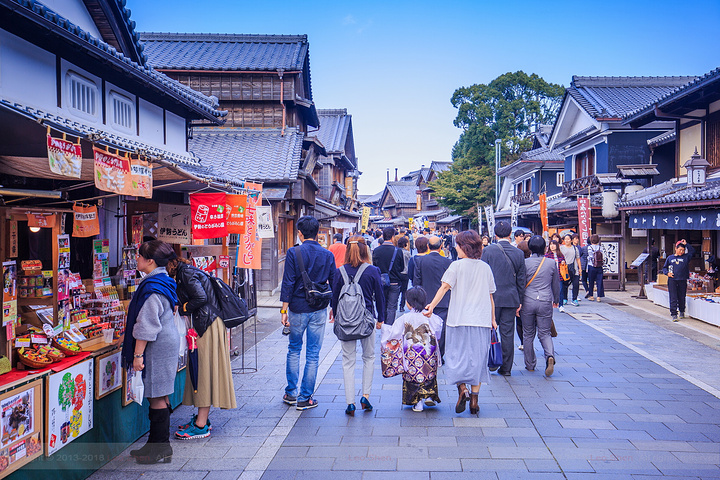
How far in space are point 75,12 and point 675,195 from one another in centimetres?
1329

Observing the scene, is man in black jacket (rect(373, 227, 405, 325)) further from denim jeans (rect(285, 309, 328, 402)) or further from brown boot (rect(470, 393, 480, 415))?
brown boot (rect(470, 393, 480, 415))

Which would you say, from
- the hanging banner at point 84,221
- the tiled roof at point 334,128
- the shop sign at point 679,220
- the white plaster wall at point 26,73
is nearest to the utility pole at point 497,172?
the tiled roof at point 334,128

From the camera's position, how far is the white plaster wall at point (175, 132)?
10.4m

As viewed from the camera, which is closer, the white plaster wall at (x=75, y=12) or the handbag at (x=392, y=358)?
the handbag at (x=392, y=358)

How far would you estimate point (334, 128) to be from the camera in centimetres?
3419

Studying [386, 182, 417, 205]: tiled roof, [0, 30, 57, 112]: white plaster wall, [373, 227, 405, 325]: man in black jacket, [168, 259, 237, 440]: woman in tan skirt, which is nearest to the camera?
[168, 259, 237, 440]: woman in tan skirt

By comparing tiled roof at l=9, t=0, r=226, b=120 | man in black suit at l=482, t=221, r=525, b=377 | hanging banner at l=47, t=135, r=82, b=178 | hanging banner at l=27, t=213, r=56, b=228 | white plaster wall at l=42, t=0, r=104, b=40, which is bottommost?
man in black suit at l=482, t=221, r=525, b=377

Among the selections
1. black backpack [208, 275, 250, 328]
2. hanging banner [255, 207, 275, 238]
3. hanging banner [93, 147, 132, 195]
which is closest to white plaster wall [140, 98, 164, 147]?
hanging banner [255, 207, 275, 238]

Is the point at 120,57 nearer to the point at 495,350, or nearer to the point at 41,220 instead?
the point at 41,220

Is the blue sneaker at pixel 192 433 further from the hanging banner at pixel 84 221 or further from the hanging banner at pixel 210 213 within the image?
the hanging banner at pixel 210 213

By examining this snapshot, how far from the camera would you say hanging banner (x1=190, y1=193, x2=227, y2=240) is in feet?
23.6

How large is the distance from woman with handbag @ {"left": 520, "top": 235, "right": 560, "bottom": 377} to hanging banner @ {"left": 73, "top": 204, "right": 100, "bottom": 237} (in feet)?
18.0

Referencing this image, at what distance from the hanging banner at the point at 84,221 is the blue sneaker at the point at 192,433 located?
7.26ft

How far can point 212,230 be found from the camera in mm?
7223
